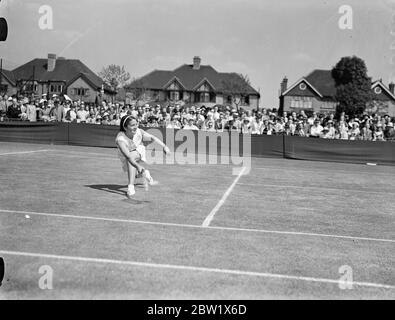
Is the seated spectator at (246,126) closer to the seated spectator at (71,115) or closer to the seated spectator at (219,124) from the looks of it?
the seated spectator at (219,124)

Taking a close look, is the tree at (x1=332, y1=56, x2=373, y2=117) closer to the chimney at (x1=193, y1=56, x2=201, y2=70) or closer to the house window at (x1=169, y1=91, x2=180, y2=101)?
the chimney at (x1=193, y1=56, x2=201, y2=70)

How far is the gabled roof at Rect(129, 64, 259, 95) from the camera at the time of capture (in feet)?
269

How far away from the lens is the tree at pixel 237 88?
79.6 metres

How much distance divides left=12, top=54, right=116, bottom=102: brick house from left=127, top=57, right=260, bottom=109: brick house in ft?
25.2

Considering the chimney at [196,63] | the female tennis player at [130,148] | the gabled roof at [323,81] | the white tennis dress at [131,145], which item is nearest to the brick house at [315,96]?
the gabled roof at [323,81]

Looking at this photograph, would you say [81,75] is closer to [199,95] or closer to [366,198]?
[199,95]

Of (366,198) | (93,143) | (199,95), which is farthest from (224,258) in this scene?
(199,95)

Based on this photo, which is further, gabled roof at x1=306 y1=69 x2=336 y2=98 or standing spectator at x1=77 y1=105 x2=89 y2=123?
gabled roof at x1=306 y1=69 x2=336 y2=98

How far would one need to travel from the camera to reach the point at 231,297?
4938 mm

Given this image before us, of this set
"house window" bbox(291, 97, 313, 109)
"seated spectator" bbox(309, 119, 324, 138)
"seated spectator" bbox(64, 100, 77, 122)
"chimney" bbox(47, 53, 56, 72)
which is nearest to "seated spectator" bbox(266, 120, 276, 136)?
"seated spectator" bbox(309, 119, 324, 138)

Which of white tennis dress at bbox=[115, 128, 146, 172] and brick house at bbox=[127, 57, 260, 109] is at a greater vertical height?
brick house at bbox=[127, 57, 260, 109]

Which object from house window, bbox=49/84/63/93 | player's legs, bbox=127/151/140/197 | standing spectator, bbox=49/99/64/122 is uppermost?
house window, bbox=49/84/63/93

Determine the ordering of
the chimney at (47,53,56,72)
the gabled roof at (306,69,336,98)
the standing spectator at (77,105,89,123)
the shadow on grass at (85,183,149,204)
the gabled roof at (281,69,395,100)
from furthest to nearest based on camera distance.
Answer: the chimney at (47,53,56,72) → the gabled roof at (306,69,336,98) → the gabled roof at (281,69,395,100) → the standing spectator at (77,105,89,123) → the shadow on grass at (85,183,149,204)

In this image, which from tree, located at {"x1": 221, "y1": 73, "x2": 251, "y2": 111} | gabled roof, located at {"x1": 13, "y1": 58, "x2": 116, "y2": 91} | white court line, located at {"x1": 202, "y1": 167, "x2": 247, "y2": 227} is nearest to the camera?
white court line, located at {"x1": 202, "y1": 167, "x2": 247, "y2": 227}
